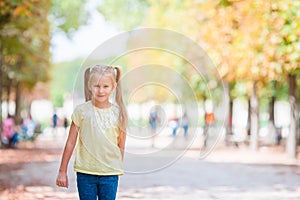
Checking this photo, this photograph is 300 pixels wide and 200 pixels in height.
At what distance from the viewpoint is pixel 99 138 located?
5.95 metres

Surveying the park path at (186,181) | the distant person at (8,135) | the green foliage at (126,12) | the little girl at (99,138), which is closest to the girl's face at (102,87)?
the little girl at (99,138)

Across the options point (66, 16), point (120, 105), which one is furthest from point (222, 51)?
point (66, 16)

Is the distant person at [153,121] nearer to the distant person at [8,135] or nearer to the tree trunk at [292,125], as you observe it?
the distant person at [8,135]

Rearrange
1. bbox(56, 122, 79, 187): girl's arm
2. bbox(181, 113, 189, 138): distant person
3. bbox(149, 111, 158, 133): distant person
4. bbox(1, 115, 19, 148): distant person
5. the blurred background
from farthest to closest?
bbox(181, 113, 189, 138): distant person → bbox(149, 111, 158, 133): distant person → bbox(1, 115, 19, 148): distant person → the blurred background → bbox(56, 122, 79, 187): girl's arm

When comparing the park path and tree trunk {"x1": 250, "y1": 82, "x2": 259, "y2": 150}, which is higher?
tree trunk {"x1": 250, "y1": 82, "x2": 259, "y2": 150}

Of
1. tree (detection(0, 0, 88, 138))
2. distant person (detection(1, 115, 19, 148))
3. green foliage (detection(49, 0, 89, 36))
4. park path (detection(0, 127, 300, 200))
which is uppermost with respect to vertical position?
green foliage (detection(49, 0, 89, 36))

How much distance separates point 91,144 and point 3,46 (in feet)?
77.3

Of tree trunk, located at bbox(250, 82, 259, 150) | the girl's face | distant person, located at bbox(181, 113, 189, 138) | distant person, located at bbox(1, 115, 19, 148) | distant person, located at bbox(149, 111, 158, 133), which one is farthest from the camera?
distant person, located at bbox(181, 113, 189, 138)

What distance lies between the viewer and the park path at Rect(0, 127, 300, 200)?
41.5 feet

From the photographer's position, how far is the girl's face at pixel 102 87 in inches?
233

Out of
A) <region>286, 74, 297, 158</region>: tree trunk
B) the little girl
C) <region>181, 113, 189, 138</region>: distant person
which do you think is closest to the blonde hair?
the little girl

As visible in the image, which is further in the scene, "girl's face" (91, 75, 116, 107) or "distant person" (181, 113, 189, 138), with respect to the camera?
"distant person" (181, 113, 189, 138)

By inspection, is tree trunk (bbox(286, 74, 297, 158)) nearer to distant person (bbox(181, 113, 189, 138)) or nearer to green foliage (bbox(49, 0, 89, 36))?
distant person (bbox(181, 113, 189, 138))

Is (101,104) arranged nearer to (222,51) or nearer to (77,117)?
(77,117)
